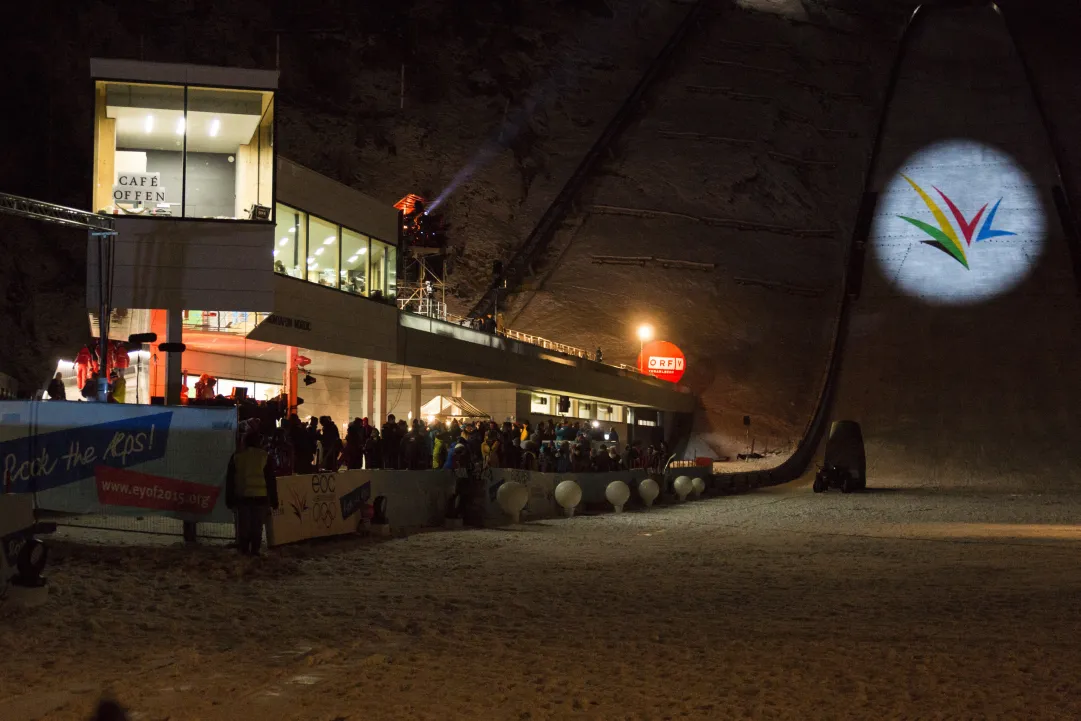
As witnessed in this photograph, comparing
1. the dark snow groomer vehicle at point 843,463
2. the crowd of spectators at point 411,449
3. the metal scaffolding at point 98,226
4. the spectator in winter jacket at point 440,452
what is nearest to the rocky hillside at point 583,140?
the dark snow groomer vehicle at point 843,463

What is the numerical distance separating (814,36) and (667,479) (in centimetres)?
4626

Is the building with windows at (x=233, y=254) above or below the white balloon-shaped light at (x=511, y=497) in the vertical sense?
above

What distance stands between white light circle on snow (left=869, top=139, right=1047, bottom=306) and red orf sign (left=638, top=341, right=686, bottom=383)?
10567 millimetres

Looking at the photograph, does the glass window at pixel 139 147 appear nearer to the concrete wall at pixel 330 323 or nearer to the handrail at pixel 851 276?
the concrete wall at pixel 330 323

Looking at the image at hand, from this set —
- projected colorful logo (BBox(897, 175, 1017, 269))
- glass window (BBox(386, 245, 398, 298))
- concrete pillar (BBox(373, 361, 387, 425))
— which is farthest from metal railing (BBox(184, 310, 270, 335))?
projected colorful logo (BBox(897, 175, 1017, 269))

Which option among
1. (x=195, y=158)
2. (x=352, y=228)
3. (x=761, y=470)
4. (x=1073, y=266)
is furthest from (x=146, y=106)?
(x=1073, y=266)

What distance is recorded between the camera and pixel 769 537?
1708 cm

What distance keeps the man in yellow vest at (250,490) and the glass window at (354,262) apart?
44.2 feet

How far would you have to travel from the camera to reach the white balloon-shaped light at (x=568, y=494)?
811 inches

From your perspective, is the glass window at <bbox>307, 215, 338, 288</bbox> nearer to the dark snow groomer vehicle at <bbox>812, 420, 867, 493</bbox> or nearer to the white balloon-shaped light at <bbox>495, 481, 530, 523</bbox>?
the white balloon-shaped light at <bbox>495, 481, 530, 523</bbox>

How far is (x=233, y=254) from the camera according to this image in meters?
20.2

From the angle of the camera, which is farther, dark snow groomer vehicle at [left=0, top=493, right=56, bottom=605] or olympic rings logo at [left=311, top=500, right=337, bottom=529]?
olympic rings logo at [left=311, top=500, right=337, bottom=529]

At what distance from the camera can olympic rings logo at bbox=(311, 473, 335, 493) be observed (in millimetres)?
14188

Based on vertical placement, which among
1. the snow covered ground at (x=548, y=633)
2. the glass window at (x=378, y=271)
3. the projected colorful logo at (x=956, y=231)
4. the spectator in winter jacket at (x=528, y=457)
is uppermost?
the projected colorful logo at (x=956, y=231)
